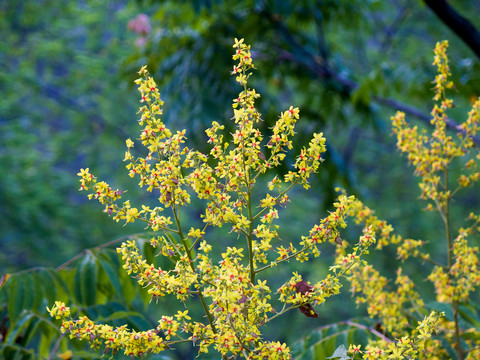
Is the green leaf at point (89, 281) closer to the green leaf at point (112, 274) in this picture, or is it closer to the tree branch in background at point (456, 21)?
the green leaf at point (112, 274)

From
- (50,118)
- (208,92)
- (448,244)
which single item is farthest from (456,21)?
(50,118)

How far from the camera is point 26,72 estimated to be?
9.92m

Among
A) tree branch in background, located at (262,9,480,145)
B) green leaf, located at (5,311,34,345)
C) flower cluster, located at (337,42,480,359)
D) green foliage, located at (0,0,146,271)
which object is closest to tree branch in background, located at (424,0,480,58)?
flower cluster, located at (337,42,480,359)

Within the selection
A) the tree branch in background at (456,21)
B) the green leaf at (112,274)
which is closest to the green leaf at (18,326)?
the green leaf at (112,274)

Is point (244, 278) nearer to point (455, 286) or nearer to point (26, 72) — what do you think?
point (455, 286)

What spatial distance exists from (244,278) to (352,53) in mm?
11137

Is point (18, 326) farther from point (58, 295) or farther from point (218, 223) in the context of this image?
point (218, 223)

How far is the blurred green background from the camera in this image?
435 centimetres

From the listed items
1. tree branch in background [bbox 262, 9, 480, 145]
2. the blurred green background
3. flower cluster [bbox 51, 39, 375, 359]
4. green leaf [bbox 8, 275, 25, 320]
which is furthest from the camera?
tree branch in background [bbox 262, 9, 480, 145]

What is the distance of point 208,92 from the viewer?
4230 mm

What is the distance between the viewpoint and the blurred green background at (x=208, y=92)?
171 inches

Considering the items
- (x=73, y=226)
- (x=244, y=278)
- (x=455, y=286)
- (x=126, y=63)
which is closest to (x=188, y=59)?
(x=126, y=63)

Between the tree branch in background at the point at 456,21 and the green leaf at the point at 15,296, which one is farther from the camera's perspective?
the tree branch in background at the point at 456,21

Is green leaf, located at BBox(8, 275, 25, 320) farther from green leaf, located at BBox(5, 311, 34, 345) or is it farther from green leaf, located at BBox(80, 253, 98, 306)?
green leaf, located at BBox(80, 253, 98, 306)
